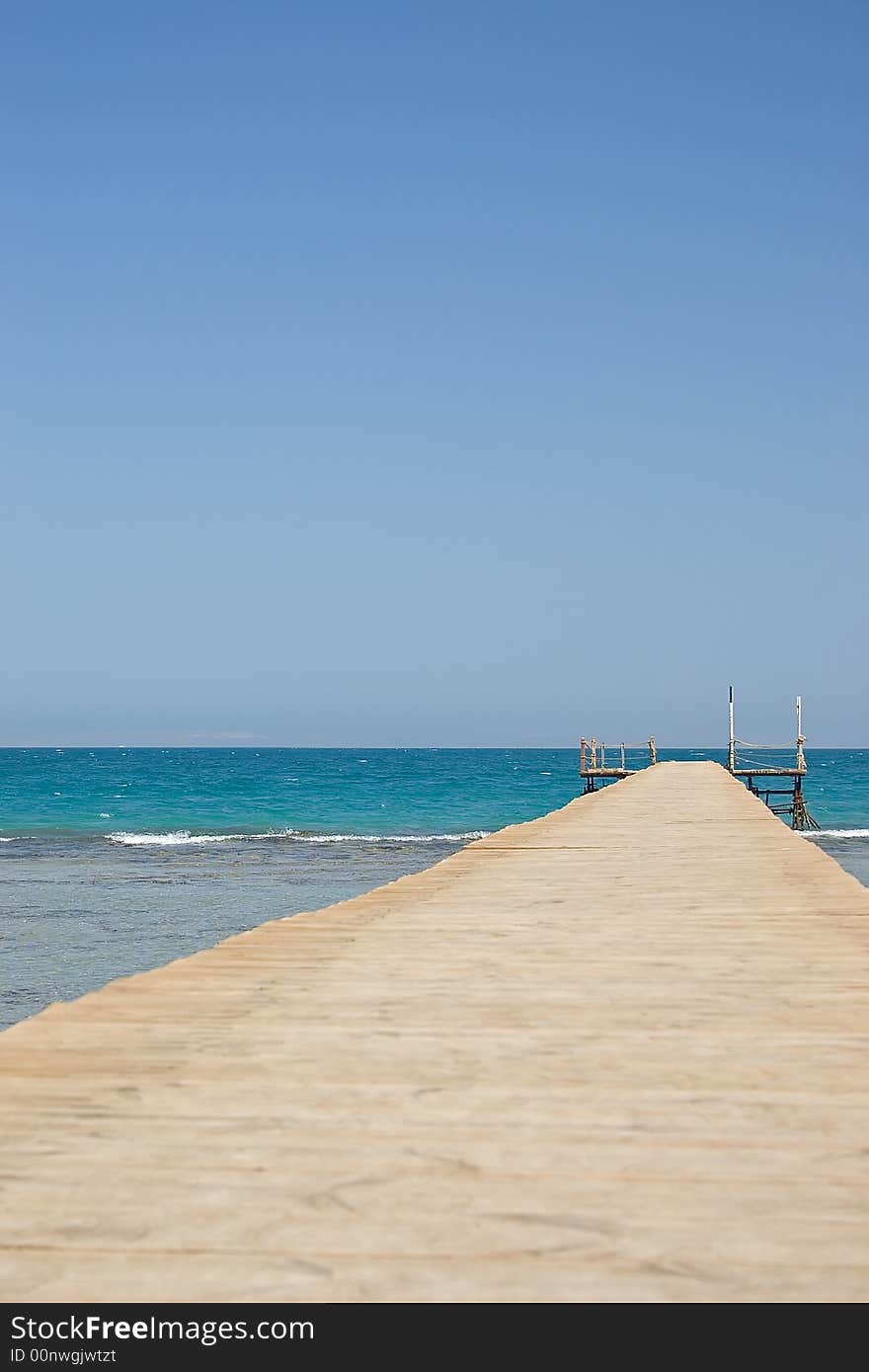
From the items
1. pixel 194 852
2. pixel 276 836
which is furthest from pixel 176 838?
pixel 194 852

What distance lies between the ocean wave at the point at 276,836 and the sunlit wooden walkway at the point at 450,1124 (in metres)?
33.4

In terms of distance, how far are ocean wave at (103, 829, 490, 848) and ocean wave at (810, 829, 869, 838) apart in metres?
13.1

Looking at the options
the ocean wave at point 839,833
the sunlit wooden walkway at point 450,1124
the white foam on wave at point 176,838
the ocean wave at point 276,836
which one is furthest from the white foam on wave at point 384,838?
the sunlit wooden walkway at point 450,1124

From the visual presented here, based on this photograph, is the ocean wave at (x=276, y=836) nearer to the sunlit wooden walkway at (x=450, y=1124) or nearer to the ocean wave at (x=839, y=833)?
the ocean wave at (x=839, y=833)

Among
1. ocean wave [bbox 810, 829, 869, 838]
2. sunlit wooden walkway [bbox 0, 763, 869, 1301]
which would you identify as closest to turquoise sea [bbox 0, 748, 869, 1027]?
ocean wave [bbox 810, 829, 869, 838]

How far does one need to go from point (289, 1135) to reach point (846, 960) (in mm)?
3791

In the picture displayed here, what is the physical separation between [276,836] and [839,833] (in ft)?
72.4

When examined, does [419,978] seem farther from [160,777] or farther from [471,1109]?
[160,777]

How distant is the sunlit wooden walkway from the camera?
100 inches

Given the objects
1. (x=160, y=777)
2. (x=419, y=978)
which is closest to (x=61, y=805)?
(x=160, y=777)

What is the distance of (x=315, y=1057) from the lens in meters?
4.26

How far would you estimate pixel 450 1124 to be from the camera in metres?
3.48

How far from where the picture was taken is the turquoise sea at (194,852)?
18.0m

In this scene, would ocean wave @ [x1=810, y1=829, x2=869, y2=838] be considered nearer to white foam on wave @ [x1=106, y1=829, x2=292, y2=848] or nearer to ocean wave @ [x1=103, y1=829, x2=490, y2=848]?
ocean wave @ [x1=103, y1=829, x2=490, y2=848]
